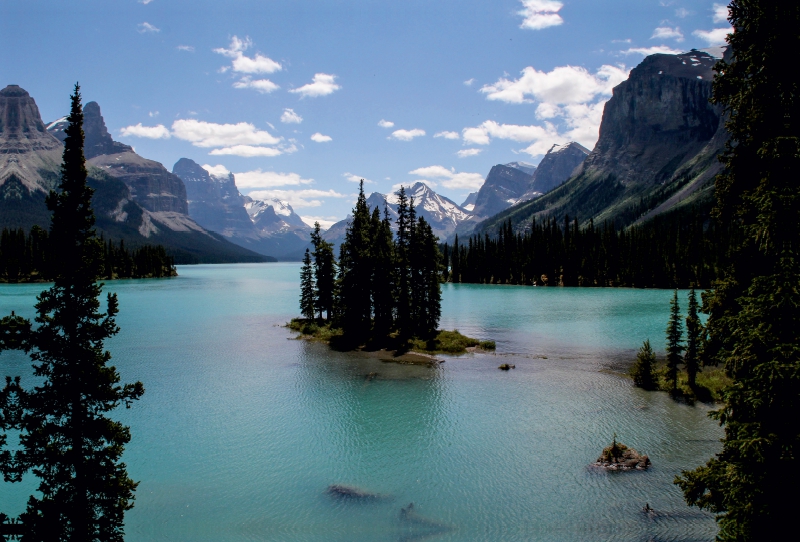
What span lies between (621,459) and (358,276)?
138 ft

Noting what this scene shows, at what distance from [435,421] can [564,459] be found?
9.70 metres

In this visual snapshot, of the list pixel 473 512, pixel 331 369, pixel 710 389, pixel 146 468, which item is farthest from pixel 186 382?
pixel 710 389

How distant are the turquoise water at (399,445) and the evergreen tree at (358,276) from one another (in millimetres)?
6727

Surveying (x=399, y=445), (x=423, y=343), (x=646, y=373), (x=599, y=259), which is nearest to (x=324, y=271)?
(x=423, y=343)

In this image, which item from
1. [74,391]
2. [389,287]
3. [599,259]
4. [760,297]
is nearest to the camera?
[760,297]

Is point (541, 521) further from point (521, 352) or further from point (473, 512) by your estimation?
point (521, 352)

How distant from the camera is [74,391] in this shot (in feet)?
52.5

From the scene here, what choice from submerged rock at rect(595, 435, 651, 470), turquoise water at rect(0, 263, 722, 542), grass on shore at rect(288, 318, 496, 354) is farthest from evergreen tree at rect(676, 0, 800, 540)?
grass on shore at rect(288, 318, 496, 354)

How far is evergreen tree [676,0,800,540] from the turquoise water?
29.1ft

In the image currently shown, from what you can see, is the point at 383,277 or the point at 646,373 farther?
the point at 383,277

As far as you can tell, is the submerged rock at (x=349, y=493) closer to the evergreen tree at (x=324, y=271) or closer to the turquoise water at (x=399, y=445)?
the turquoise water at (x=399, y=445)

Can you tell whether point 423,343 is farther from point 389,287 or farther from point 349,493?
point 349,493

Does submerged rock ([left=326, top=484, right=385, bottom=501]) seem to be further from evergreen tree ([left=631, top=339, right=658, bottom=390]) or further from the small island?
the small island

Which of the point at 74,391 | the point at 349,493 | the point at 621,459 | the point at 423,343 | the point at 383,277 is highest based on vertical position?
the point at 383,277
